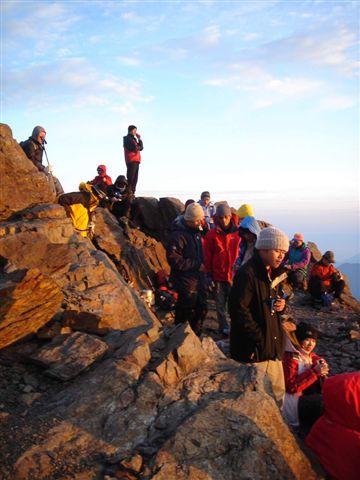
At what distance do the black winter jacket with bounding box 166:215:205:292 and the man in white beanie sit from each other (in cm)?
340

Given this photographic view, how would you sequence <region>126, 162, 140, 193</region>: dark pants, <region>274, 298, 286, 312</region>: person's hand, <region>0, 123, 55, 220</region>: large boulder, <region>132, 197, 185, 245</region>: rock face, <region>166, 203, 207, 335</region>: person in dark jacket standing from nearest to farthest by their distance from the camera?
1. <region>274, 298, 286, 312</region>: person's hand
2. <region>166, 203, 207, 335</region>: person in dark jacket standing
3. <region>0, 123, 55, 220</region>: large boulder
4. <region>126, 162, 140, 193</region>: dark pants
5. <region>132, 197, 185, 245</region>: rock face

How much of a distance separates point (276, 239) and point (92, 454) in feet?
10.0

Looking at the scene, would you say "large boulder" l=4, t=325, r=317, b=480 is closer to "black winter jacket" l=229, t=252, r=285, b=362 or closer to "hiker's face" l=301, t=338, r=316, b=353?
"black winter jacket" l=229, t=252, r=285, b=362

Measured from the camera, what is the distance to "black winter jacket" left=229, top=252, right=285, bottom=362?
517 centimetres

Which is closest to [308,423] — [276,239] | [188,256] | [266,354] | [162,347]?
[266,354]

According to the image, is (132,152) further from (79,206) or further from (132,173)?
(79,206)

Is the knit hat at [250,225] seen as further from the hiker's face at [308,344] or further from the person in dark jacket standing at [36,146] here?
the person in dark jacket standing at [36,146]

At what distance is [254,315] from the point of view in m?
5.31

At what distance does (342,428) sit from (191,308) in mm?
5085

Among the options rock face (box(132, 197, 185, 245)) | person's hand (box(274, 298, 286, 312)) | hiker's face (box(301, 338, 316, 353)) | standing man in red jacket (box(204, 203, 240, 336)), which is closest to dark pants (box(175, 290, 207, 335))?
standing man in red jacket (box(204, 203, 240, 336))

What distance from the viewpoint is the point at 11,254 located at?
838 cm

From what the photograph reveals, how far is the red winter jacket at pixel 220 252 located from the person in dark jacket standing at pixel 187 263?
94cm

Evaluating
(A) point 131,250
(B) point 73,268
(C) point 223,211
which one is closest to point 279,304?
(C) point 223,211

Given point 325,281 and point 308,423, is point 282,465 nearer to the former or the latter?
point 308,423
